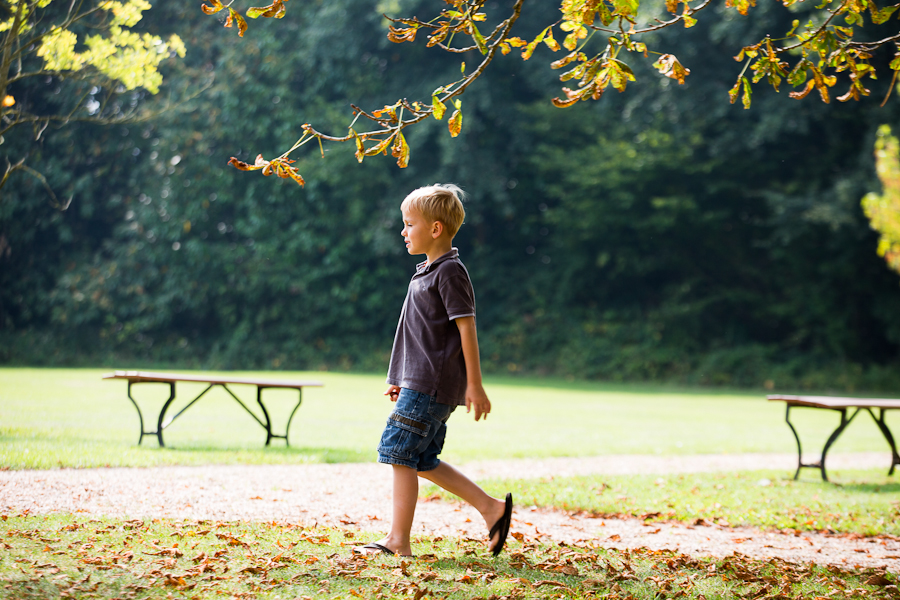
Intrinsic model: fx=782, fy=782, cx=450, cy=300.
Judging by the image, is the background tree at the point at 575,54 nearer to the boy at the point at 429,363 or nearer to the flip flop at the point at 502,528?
the boy at the point at 429,363

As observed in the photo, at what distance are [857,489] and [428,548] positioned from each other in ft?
17.1

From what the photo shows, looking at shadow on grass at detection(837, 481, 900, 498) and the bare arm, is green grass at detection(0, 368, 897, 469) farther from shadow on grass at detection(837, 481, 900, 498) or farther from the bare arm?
the bare arm

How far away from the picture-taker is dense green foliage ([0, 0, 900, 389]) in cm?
2297

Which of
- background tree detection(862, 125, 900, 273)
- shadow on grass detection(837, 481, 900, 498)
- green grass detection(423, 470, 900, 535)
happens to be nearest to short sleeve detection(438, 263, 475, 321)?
green grass detection(423, 470, 900, 535)

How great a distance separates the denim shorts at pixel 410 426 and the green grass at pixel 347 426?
3.65 m

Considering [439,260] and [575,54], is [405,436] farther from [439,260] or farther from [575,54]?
[575,54]

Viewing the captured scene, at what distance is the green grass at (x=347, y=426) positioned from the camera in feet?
24.9

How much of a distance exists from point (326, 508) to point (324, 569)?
1.77 meters

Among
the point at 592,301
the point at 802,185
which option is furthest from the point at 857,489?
the point at 592,301

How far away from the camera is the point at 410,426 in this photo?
12.5 feet

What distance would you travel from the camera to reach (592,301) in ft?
86.4

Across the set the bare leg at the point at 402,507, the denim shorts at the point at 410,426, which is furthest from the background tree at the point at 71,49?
the bare leg at the point at 402,507

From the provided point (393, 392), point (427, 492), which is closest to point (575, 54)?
point (393, 392)

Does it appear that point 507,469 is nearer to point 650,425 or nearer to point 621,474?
point 621,474
